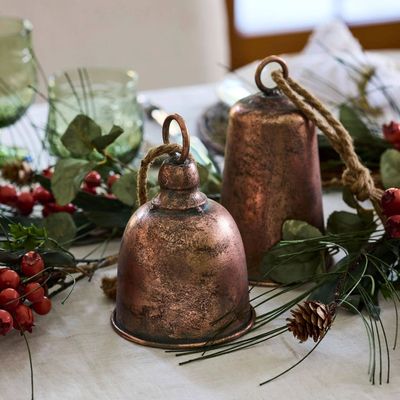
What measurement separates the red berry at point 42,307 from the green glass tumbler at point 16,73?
0.50 metres

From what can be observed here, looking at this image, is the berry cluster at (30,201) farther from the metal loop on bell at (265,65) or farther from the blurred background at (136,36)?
the blurred background at (136,36)

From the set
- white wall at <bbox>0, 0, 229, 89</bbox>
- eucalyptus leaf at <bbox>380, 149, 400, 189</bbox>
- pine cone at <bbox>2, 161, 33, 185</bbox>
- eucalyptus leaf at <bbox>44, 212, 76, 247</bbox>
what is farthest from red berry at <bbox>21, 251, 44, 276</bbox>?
white wall at <bbox>0, 0, 229, 89</bbox>

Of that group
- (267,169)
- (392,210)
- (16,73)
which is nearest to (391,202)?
(392,210)

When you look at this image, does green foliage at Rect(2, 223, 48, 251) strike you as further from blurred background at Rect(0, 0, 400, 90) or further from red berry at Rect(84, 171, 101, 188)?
blurred background at Rect(0, 0, 400, 90)

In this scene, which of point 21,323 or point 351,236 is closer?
point 21,323

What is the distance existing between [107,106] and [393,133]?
0.35 meters

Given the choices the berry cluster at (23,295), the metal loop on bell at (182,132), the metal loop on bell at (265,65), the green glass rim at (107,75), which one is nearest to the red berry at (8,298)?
the berry cluster at (23,295)

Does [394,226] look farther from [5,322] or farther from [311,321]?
[5,322]

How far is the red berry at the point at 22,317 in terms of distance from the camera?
0.66 meters

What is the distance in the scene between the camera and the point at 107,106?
3.54 feet

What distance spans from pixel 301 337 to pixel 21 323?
20 cm

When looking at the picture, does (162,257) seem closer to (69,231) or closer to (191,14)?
(69,231)

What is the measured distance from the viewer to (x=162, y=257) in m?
0.65

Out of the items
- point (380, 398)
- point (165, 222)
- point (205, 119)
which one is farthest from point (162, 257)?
point (205, 119)
